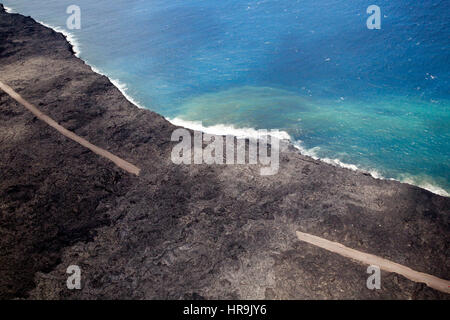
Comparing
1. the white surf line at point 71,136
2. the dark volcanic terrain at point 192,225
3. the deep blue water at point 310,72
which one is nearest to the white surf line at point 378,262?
the dark volcanic terrain at point 192,225

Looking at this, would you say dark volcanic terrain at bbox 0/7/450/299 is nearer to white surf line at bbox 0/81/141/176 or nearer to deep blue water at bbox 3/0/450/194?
white surf line at bbox 0/81/141/176

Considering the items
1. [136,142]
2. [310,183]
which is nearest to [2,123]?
[136,142]

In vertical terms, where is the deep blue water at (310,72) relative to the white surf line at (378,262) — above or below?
above

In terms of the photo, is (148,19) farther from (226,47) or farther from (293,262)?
(293,262)

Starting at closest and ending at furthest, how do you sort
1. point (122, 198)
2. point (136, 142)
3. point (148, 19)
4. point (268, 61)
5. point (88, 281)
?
point (88, 281)
point (122, 198)
point (136, 142)
point (268, 61)
point (148, 19)

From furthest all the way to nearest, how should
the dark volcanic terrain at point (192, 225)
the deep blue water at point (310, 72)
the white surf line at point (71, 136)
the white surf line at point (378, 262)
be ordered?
the deep blue water at point (310, 72) < the white surf line at point (71, 136) < the dark volcanic terrain at point (192, 225) < the white surf line at point (378, 262)

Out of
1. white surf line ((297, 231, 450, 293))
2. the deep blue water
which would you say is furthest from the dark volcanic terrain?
the deep blue water

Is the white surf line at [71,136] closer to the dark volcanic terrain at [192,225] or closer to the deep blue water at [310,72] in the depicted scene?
the dark volcanic terrain at [192,225]
